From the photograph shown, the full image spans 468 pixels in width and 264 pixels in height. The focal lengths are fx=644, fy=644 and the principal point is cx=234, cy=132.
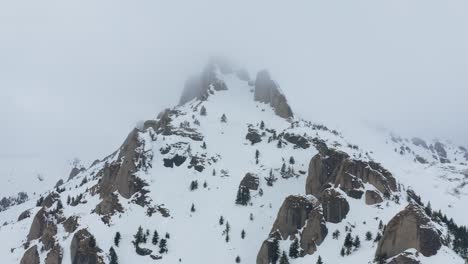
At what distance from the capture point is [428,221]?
17025cm

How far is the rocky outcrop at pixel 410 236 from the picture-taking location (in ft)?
542

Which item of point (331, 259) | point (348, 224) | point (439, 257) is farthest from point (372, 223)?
point (439, 257)

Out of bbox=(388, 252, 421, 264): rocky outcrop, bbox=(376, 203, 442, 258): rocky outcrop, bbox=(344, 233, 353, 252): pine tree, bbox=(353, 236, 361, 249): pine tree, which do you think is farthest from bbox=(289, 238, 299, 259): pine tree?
bbox=(388, 252, 421, 264): rocky outcrop

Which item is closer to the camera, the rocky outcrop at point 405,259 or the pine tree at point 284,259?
the rocky outcrop at point 405,259

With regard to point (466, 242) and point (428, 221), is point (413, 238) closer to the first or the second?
point (428, 221)

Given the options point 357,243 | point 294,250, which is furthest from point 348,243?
point 294,250

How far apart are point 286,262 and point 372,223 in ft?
94.9

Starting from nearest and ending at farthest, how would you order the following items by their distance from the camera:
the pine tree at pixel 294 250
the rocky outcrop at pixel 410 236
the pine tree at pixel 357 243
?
the rocky outcrop at pixel 410 236, the pine tree at pixel 357 243, the pine tree at pixel 294 250

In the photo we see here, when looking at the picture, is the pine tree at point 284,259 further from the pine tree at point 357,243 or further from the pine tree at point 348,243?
the pine tree at point 357,243

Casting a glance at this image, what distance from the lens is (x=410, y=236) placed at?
167m

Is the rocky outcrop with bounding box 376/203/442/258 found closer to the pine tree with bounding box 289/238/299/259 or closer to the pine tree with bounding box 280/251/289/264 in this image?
the pine tree with bounding box 289/238/299/259

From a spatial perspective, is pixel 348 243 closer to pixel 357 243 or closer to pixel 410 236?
pixel 357 243

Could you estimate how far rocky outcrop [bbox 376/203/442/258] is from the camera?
16525 cm

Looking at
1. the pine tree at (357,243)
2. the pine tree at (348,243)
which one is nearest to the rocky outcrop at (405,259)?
the pine tree at (357,243)
